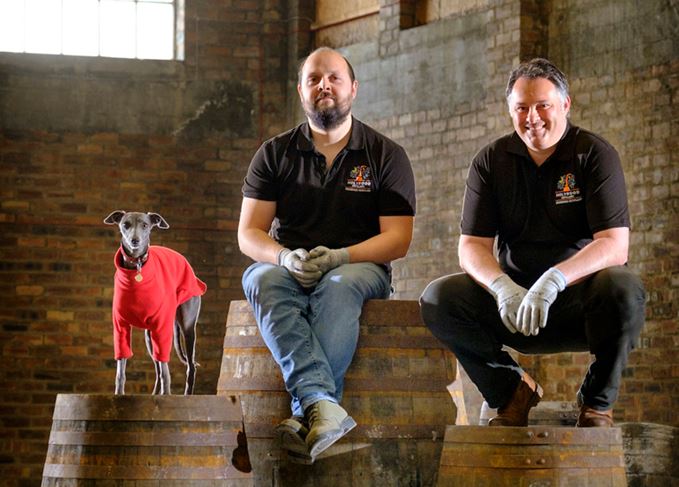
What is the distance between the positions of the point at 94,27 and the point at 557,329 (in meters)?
7.91

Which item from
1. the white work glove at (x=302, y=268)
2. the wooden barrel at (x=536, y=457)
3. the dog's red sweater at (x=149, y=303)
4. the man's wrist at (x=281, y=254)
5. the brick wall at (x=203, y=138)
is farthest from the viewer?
the brick wall at (x=203, y=138)

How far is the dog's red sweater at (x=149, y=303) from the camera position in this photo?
18.2 ft

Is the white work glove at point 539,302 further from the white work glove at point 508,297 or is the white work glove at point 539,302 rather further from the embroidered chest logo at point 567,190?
the embroidered chest logo at point 567,190

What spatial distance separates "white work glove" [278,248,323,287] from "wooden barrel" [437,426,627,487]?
2.80 feet

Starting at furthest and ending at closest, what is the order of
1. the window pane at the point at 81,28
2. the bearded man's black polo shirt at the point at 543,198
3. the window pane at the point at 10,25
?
the window pane at the point at 81,28, the window pane at the point at 10,25, the bearded man's black polo shirt at the point at 543,198

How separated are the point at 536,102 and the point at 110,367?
7085 mm

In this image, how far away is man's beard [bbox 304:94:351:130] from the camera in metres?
4.46

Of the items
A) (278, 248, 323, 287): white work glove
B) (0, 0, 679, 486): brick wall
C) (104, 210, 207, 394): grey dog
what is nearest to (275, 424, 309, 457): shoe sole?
(278, 248, 323, 287): white work glove

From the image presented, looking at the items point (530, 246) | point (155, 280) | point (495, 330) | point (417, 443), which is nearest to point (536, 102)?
point (530, 246)

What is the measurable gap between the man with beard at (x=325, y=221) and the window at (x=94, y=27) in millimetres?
6786

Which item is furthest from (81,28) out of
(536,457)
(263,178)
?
(536,457)

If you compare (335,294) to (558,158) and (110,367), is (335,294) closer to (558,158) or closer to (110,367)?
(558,158)

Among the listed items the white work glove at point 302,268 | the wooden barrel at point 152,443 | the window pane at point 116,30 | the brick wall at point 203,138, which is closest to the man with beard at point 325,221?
the white work glove at point 302,268

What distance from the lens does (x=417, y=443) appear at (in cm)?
405
